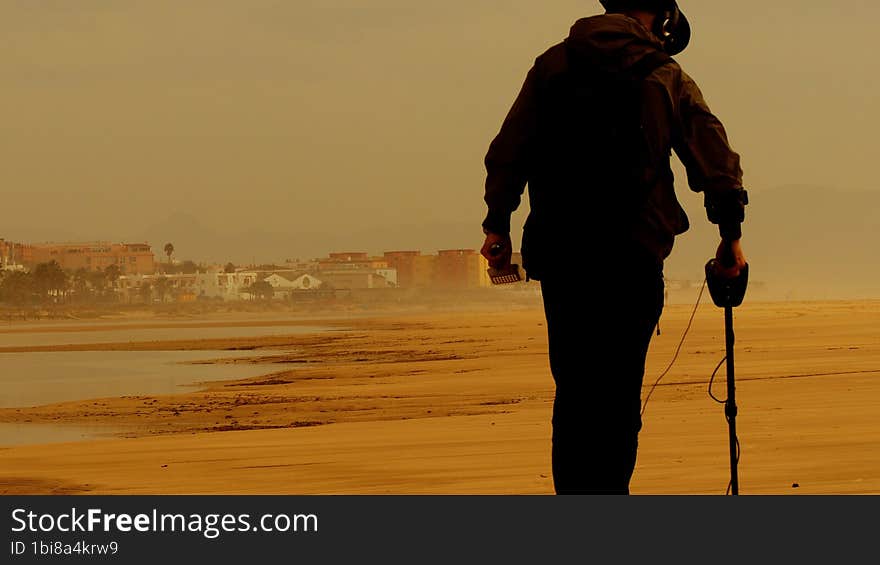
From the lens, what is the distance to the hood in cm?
360

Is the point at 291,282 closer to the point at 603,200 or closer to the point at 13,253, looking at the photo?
the point at 13,253

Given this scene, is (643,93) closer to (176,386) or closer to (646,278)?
(646,278)

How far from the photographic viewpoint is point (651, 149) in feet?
11.8

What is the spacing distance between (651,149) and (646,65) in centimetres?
23

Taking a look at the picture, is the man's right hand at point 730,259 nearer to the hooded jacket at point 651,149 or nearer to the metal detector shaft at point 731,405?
the hooded jacket at point 651,149

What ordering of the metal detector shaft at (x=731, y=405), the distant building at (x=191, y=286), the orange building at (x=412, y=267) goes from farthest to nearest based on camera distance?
1. the orange building at (x=412, y=267)
2. the distant building at (x=191, y=286)
3. the metal detector shaft at (x=731, y=405)

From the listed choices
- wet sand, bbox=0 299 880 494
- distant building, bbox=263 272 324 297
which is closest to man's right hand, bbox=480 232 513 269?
wet sand, bbox=0 299 880 494

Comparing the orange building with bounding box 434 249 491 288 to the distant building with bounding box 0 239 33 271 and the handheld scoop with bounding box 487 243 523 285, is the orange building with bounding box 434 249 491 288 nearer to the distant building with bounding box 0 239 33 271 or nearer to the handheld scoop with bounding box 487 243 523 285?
the distant building with bounding box 0 239 33 271

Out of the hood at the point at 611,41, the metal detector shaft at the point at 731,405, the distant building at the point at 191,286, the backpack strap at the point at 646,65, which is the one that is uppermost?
the hood at the point at 611,41

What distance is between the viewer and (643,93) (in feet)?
11.8

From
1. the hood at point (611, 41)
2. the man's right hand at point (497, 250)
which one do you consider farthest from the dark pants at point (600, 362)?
the hood at point (611, 41)

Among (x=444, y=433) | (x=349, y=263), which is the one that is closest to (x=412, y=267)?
(x=349, y=263)

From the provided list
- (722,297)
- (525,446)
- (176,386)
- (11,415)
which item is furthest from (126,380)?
(722,297)

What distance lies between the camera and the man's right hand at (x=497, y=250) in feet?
12.3
